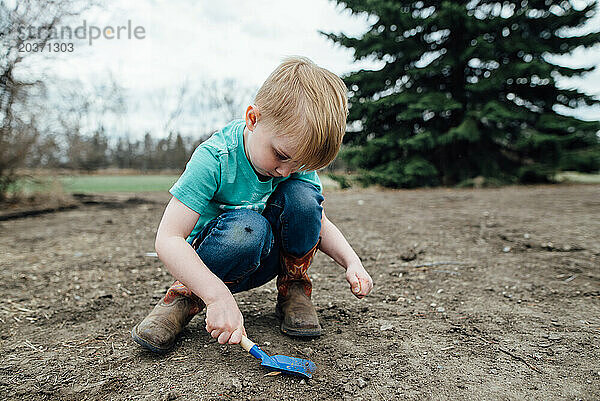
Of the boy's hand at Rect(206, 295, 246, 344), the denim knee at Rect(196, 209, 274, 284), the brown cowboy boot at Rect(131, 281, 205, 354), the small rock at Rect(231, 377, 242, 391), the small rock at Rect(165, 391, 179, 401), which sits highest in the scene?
the denim knee at Rect(196, 209, 274, 284)

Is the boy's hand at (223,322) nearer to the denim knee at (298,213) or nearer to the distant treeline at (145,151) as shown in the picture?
the denim knee at (298,213)

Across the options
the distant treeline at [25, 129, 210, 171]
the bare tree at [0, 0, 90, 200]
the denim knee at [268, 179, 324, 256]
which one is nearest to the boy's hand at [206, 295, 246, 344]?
the denim knee at [268, 179, 324, 256]

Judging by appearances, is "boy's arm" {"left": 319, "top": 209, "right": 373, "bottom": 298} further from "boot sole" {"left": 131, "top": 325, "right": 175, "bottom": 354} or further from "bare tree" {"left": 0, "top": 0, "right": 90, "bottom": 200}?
"bare tree" {"left": 0, "top": 0, "right": 90, "bottom": 200}

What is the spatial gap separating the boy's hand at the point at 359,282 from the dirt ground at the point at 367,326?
192mm

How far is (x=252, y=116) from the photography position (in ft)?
4.36

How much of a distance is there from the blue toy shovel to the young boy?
0.10m

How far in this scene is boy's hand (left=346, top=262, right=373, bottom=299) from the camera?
142cm

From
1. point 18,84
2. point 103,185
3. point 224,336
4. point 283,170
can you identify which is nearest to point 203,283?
point 224,336

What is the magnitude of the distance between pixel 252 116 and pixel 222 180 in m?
0.23

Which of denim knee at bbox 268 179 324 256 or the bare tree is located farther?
the bare tree

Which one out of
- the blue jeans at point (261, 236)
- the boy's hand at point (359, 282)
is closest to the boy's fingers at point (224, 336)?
the blue jeans at point (261, 236)

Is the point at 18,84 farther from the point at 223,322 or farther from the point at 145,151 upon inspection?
the point at 145,151

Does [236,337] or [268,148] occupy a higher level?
[268,148]

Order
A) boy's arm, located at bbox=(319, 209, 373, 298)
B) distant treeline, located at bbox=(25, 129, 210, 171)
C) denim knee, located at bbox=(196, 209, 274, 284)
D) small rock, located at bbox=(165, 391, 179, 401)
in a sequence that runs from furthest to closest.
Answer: distant treeline, located at bbox=(25, 129, 210, 171) < boy's arm, located at bbox=(319, 209, 373, 298) < denim knee, located at bbox=(196, 209, 274, 284) < small rock, located at bbox=(165, 391, 179, 401)
